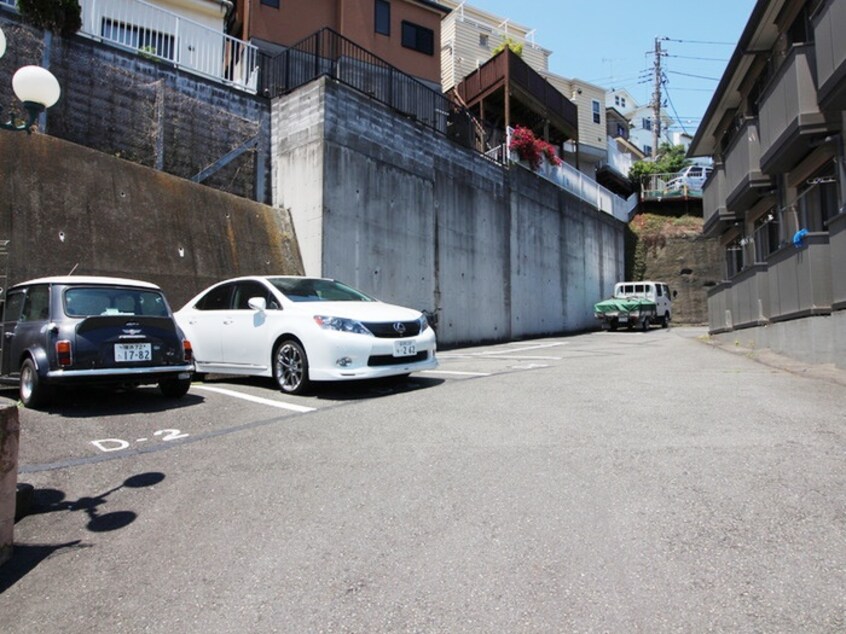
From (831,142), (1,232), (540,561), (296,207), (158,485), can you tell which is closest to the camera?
(540,561)

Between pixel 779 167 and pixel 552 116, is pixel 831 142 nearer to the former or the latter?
pixel 779 167

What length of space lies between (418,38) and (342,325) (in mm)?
20204

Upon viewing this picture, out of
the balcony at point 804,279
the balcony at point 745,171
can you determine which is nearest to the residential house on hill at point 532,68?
the balcony at point 745,171

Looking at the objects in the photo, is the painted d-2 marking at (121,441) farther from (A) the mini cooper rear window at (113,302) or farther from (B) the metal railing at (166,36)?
(B) the metal railing at (166,36)

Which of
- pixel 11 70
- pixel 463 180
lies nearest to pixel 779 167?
pixel 463 180

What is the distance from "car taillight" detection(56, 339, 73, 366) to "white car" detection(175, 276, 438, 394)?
2113mm

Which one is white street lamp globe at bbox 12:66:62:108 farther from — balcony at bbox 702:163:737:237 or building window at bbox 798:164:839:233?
balcony at bbox 702:163:737:237

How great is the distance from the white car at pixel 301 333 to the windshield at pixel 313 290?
1cm

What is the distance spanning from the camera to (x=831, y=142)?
9102 mm

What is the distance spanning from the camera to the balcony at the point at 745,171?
1210 centimetres

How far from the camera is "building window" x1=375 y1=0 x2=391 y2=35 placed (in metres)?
21.8

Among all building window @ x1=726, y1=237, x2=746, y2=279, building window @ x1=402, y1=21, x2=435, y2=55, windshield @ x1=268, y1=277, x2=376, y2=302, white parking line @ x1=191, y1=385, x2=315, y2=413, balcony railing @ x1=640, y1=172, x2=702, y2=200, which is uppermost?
building window @ x1=402, y1=21, x2=435, y2=55

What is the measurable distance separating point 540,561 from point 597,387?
446cm

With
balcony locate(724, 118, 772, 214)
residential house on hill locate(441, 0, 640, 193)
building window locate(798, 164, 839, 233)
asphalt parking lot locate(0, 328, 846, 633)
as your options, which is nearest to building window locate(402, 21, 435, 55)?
residential house on hill locate(441, 0, 640, 193)
